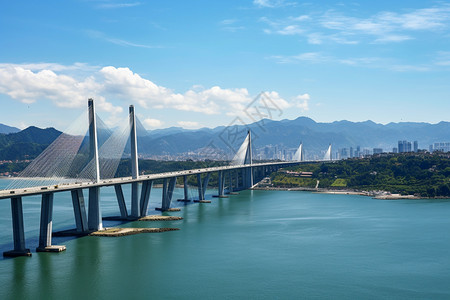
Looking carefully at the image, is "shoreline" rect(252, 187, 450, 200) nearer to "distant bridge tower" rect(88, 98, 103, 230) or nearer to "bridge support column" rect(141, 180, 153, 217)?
"bridge support column" rect(141, 180, 153, 217)

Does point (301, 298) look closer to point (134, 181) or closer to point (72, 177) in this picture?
point (72, 177)

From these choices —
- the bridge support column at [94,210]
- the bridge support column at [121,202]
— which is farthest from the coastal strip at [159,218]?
the bridge support column at [94,210]

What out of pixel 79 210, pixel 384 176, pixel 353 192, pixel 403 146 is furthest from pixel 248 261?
pixel 403 146

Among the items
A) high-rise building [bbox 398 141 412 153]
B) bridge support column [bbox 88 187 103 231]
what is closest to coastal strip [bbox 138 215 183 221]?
bridge support column [bbox 88 187 103 231]

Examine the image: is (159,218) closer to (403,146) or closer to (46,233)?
(46,233)

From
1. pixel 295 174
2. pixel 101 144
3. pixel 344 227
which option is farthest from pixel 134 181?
pixel 295 174
